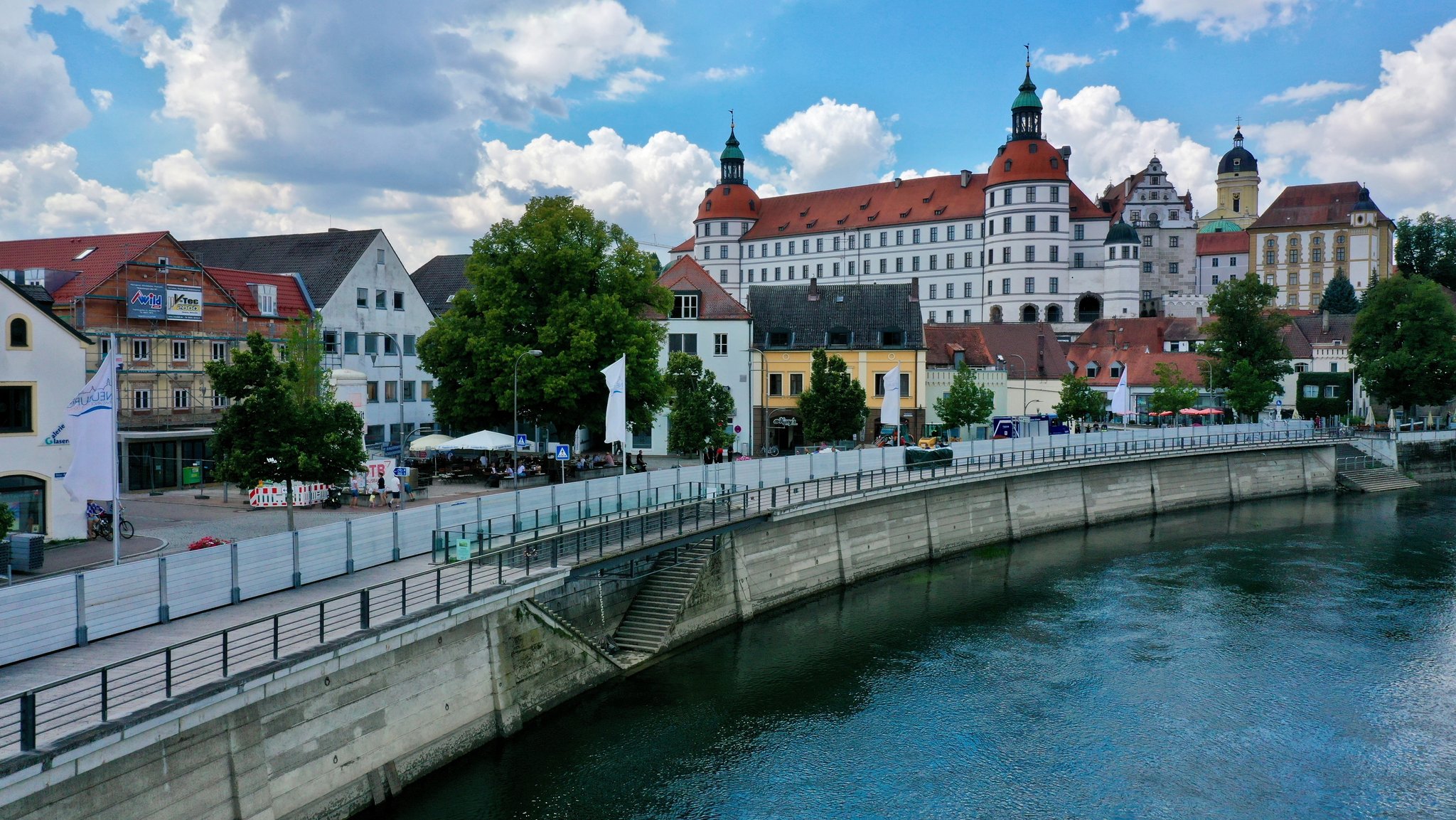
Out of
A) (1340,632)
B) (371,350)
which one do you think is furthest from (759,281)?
(1340,632)

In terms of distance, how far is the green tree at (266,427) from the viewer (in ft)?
89.7

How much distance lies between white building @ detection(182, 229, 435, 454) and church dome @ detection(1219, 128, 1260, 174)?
13396cm

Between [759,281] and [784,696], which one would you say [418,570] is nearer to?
[784,696]

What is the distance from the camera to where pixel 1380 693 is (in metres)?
27.6

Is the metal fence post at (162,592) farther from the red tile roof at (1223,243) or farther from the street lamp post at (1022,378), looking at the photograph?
the red tile roof at (1223,243)

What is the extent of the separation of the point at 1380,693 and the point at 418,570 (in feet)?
77.9

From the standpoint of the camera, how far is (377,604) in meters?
21.0

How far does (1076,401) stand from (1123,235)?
44977 mm

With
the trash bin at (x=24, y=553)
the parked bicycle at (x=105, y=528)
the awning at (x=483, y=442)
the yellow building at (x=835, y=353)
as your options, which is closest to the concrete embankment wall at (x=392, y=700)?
the trash bin at (x=24, y=553)

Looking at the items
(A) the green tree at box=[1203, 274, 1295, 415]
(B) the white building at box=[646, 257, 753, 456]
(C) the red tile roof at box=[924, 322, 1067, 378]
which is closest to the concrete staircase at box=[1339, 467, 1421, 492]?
(A) the green tree at box=[1203, 274, 1295, 415]

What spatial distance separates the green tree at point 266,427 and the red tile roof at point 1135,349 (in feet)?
210

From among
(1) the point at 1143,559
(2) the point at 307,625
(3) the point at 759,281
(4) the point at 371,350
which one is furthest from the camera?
(3) the point at 759,281

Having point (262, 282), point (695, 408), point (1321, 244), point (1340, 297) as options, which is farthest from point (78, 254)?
point (1321, 244)

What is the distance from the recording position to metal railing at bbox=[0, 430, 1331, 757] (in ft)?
49.1
